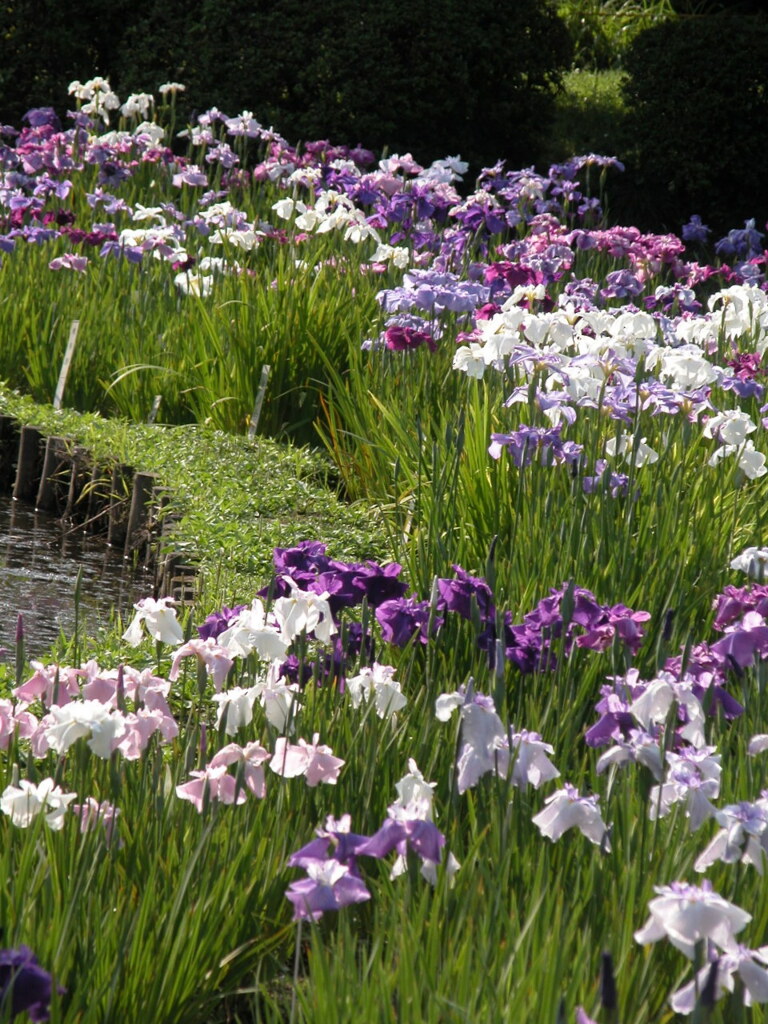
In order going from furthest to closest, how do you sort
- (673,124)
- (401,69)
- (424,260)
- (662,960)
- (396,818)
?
(673,124), (401,69), (424,260), (662,960), (396,818)

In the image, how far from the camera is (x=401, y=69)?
1055 cm

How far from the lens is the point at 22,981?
1.33 metres

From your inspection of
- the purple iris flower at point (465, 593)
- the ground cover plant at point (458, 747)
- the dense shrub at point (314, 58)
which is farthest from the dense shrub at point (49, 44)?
the purple iris flower at point (465, 593)

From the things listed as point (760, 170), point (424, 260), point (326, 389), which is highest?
point (760, 170)

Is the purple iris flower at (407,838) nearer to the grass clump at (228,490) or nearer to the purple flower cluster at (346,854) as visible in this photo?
the purple flower cluster at (346,854)

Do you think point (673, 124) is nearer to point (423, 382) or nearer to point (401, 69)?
point (401, 69)

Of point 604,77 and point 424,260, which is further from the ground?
point 604,77

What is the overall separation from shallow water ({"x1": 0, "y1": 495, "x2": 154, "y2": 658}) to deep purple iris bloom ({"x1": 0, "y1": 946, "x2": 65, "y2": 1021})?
104 inches

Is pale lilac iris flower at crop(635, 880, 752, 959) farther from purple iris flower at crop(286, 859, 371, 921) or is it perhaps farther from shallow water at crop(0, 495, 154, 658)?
shallow water at crop(0, 495, 154, 658)

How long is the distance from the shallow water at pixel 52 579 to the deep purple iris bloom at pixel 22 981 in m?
2.64

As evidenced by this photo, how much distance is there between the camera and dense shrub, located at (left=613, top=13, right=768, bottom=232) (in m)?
11.2

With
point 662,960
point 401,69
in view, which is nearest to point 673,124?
point 401,69

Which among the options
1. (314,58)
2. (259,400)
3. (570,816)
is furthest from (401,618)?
(314,58)

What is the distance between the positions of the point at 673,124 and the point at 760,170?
861 millimetres
